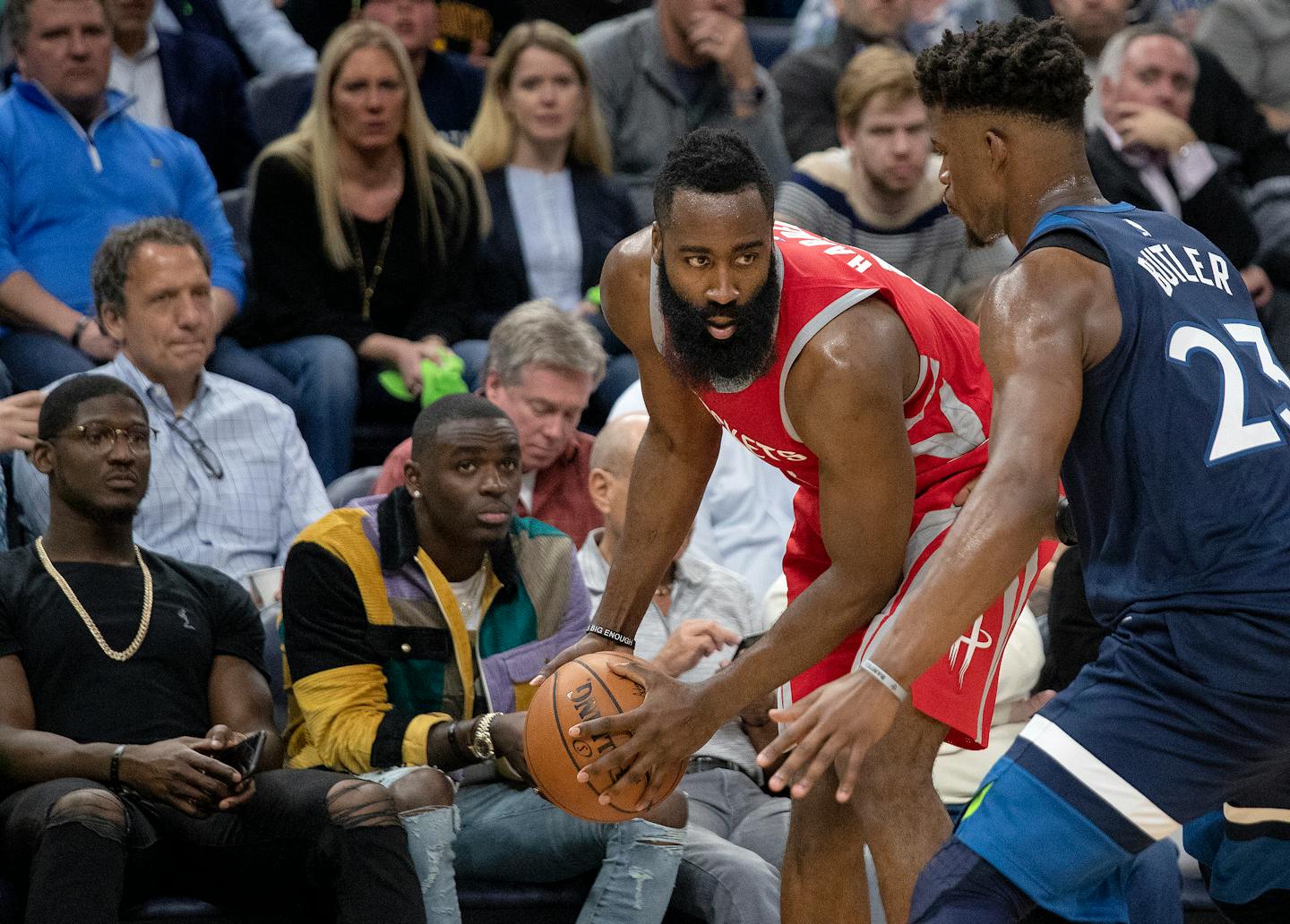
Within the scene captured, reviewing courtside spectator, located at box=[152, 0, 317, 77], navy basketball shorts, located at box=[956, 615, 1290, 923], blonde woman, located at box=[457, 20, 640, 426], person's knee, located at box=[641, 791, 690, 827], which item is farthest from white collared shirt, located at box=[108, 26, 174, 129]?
navy basketball shorts, located at box=[956, 615, 1290, 923]

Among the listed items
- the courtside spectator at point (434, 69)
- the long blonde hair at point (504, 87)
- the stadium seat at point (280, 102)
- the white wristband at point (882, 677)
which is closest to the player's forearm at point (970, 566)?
the white wristband at point (882, 677)

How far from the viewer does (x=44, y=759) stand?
13.3 feet

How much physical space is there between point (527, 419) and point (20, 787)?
6.91ft

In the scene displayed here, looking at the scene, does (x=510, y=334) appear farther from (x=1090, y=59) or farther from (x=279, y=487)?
(x=1090, y=59)

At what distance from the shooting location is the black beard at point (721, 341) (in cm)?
332

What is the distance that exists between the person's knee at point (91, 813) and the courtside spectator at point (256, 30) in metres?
4.61

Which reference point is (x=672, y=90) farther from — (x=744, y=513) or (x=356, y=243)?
(x=744, y=513)

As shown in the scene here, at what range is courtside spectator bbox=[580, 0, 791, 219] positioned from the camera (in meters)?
7.45

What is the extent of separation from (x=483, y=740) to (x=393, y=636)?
17.1 inches

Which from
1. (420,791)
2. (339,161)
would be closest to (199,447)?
(339,161)

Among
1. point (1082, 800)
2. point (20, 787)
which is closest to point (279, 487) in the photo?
point (20, 787)

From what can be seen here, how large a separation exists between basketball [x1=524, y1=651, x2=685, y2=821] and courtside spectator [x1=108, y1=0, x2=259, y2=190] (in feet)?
13.7

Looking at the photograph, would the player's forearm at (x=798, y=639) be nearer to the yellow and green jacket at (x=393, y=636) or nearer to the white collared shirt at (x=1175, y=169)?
the yellow and green jacket at (x=393, y=636)

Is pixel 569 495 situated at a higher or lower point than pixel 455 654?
higher
